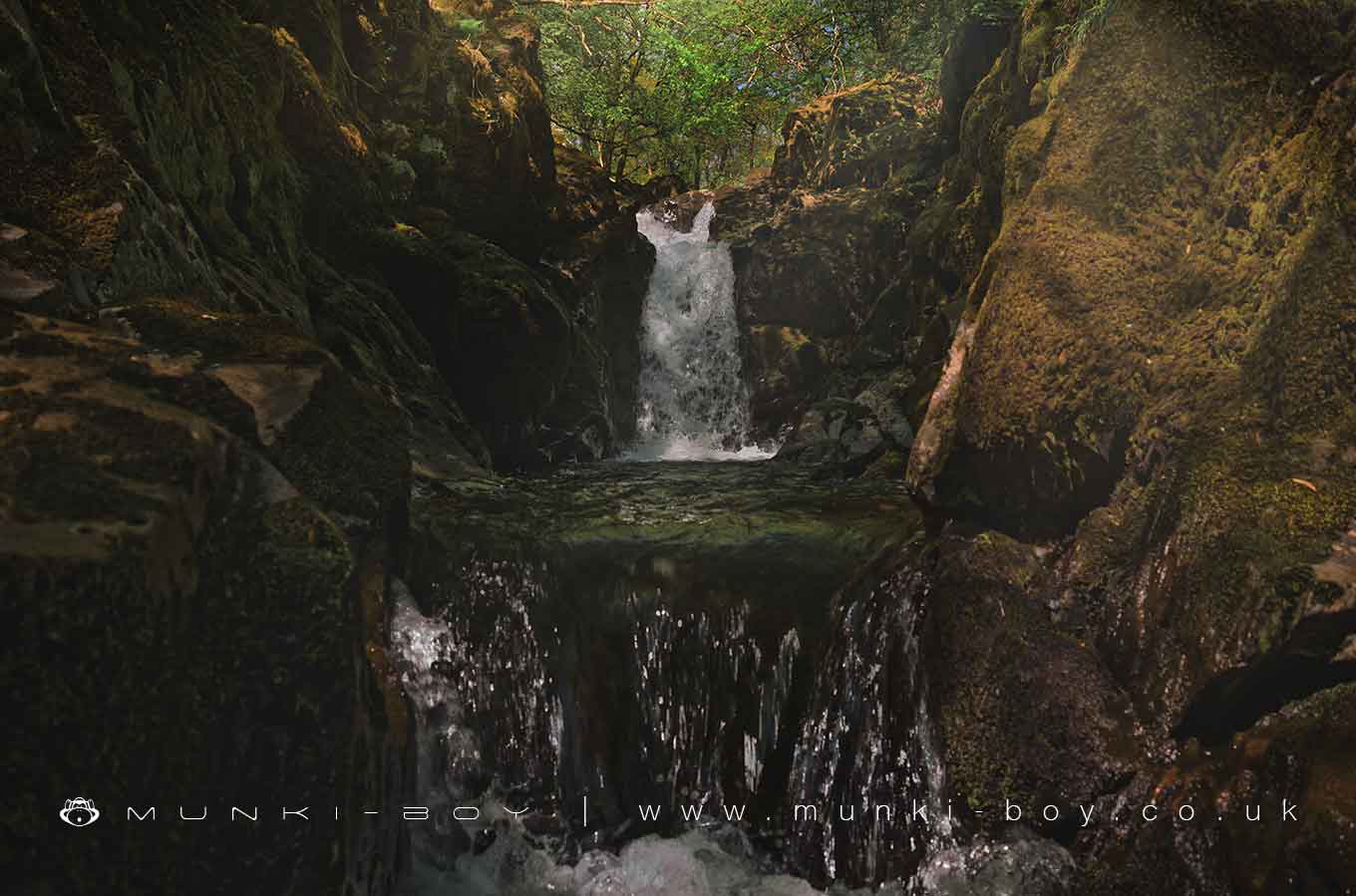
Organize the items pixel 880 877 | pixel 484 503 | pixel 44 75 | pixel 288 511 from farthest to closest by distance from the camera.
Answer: pixel 484 503 → pixel 880 877 → pixel 44 75 → pixel 288 511

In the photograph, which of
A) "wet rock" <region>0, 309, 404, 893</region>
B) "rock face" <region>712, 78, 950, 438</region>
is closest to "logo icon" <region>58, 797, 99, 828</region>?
"wet rock" <region>0, 309, 404, 893</region>

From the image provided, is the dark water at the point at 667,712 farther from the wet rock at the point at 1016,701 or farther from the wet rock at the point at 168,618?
the wet rock at the point at 168,618

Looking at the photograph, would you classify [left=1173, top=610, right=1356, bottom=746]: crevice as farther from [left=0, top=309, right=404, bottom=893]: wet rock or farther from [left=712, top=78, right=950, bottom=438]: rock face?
[left=712, top=78, right=950, bottom=438]: rock face

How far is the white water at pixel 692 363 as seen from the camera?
45.5 feet

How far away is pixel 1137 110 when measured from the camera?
16.4ft

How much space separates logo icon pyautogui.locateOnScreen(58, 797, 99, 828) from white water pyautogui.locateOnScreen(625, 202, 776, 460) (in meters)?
10.9

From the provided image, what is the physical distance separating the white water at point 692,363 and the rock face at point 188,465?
6.64m

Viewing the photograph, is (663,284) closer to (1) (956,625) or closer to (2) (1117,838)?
(1) (956,625)

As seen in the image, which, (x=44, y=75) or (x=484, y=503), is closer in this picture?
(x=44, y=75)

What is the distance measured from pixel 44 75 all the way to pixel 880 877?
18.3 ft

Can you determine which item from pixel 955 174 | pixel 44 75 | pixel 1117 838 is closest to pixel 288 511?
pixel 44 75

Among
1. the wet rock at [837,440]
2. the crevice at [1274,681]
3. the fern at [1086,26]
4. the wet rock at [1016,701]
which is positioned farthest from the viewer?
the wet rock at [837,440]

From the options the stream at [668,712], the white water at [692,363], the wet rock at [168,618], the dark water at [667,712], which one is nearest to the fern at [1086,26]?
the stream at [668,712]

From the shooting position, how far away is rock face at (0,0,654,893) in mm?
2111
